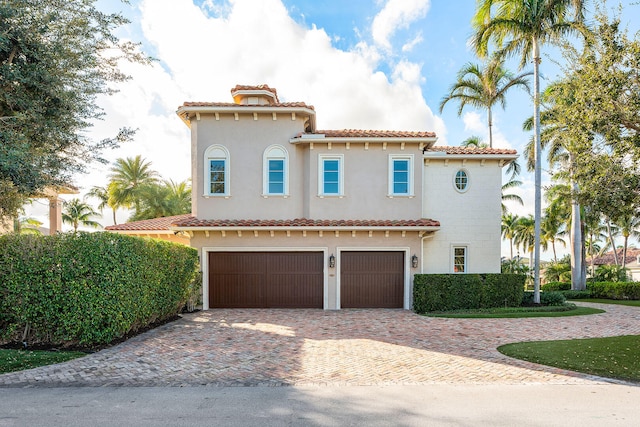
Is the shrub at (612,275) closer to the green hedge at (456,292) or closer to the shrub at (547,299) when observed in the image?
the shrub at (547,299)

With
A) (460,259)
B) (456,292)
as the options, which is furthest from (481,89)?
(456,292)

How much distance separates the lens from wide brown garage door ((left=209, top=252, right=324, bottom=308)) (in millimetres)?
14227

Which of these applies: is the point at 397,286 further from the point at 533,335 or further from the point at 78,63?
the point at 78,63

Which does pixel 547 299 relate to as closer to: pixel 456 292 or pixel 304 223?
pixel 456 292

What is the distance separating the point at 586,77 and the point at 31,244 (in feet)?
42.4

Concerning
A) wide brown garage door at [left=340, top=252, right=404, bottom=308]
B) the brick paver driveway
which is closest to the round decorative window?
wide brown garage door at [left=340, top=252, right=404, bottom=308]

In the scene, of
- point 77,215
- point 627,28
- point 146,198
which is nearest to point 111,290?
point 627,28

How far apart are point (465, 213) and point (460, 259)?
1888mm

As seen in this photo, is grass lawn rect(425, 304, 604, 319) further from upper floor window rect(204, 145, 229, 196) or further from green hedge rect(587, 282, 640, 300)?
upper floor window rect(204, 145, 229, 196)

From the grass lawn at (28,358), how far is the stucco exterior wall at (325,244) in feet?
21.4

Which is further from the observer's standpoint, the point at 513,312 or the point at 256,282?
the point at 256,282

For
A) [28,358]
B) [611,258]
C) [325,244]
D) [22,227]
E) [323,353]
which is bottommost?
[611,258]

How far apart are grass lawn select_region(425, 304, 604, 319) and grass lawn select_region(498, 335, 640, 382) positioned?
3.28 m

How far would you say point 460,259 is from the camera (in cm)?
1507
